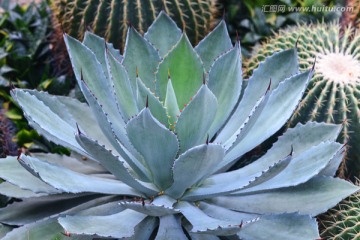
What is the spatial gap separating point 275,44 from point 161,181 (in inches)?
39.0

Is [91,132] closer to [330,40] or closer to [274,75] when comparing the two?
[274,75]

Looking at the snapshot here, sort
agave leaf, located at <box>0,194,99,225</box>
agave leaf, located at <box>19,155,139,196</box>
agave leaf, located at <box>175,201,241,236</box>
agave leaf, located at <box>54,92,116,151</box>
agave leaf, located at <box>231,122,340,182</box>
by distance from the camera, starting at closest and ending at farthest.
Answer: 1. agave leaf, located at <box>175,201,241,236</box>
2. agave leaf, located at <box>19,155,139,196</box>
3. agave leaf, located at <box>0,194,99,225</box>
4. agave leaf, located at <box>231,122,340,182</box>
5. agave leaf, located at <box>54,92,116,151</box>

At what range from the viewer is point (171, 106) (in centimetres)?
184

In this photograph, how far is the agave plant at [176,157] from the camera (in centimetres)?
165

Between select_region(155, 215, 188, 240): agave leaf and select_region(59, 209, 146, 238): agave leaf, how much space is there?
72 mm

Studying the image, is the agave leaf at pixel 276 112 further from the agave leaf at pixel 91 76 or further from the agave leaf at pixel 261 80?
the agave leaf at pixel 91 76

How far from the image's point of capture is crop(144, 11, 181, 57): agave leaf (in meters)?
2.16

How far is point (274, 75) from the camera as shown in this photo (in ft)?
6.66

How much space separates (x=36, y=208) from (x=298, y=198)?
0.83 metres

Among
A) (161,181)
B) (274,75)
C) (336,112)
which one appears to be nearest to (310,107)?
(336,112)

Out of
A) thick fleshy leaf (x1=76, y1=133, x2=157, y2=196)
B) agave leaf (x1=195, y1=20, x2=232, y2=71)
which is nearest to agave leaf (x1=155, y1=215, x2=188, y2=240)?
thick fleshy leaf (x1=76, y1=133, x2=157, y2=196)

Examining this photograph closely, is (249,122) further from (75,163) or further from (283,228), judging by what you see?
(75,163)

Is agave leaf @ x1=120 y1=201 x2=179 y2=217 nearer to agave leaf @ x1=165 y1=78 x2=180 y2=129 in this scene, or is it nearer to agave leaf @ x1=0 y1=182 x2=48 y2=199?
agave leaf @ x1=165 y1=78 x2=180 y2=129

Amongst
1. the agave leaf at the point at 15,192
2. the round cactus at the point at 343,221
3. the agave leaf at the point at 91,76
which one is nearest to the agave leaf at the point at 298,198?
the round cactus at the point at 343,221
